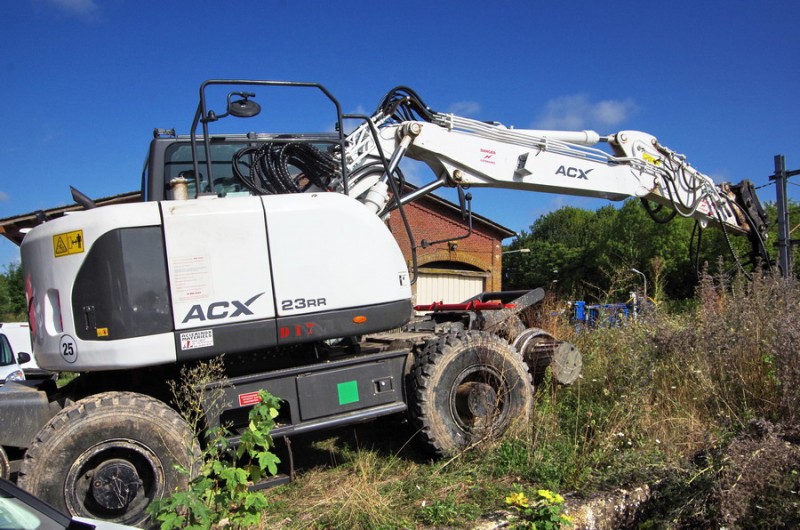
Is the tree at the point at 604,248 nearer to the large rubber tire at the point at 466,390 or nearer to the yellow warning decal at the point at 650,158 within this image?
the yellow warning decal at the point at 650,158

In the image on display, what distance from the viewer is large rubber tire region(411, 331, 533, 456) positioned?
538 cm

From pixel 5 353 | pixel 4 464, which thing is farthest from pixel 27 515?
pixel 5 353

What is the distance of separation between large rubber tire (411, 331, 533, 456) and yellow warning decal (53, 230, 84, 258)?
283 cm

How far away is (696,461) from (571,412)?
4.49 feet

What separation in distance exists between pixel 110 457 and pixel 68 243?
1.56 m

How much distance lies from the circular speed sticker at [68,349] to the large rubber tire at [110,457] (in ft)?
1.14

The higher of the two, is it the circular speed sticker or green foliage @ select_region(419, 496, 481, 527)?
the circular speed sticker

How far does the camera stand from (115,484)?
427 centimetres

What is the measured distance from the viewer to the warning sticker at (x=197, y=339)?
4.65 m

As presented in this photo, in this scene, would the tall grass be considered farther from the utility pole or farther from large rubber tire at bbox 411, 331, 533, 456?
the utility pole

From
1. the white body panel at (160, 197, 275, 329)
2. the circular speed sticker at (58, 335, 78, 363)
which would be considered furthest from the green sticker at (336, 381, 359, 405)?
the circular speed sticker at (58, 335, 78, 363)

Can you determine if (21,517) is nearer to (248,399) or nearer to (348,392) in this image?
(248,399)

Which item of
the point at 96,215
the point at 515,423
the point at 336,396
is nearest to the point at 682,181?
the point at 515,423

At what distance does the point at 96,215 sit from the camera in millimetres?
4590
